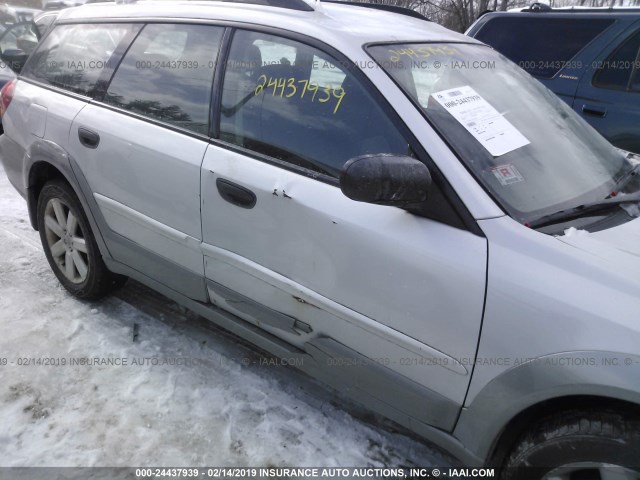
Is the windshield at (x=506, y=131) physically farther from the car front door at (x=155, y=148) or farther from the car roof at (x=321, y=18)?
the car front door at (x=155, y=148)

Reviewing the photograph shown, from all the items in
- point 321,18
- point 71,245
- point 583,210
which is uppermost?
point 321,18

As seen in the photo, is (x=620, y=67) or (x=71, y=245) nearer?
(x=71, y=245)

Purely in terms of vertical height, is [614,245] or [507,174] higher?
[507,174]

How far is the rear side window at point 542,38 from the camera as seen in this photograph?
4.36 meters

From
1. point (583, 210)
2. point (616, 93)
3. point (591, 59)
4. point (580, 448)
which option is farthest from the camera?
point (591, 59)

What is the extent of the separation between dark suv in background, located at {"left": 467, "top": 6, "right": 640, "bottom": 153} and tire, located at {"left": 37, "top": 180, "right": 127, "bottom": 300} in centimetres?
388

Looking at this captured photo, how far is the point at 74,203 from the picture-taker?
298 centimetres

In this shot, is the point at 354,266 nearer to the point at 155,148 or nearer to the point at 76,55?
the point at 155,148

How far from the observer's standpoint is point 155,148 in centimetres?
242

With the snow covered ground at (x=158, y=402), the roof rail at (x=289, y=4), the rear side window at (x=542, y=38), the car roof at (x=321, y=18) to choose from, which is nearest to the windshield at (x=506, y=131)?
the car roof at (x=321, y=18)

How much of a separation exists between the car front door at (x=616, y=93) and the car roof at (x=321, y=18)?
2.28 m

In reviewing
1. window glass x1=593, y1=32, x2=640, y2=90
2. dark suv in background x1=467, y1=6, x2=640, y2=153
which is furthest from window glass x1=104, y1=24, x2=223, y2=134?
window glass x1=593, y1=32, x2=640, y2=90

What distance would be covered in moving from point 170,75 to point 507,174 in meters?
1.67

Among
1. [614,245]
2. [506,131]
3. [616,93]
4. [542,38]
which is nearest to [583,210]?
[614,245]
